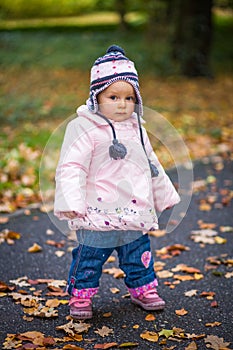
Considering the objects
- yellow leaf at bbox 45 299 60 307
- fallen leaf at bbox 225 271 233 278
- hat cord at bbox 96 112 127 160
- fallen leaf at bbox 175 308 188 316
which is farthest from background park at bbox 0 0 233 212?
hat cord at bbox 96 112 127 160

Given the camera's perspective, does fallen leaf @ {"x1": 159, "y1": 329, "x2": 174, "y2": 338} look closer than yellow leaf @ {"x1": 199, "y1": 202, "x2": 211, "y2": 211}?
Yes

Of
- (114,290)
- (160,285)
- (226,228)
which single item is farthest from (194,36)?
(114,290)

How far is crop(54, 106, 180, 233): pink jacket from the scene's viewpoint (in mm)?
3518

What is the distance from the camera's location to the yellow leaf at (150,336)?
11.4 feet

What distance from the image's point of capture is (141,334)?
356cm

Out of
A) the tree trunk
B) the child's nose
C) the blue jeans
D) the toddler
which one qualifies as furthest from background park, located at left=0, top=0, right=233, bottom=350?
the tree trunk

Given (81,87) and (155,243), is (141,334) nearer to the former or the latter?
(155,243)

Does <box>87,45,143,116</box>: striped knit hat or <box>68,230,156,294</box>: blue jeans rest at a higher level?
<box>87,45,143,116</box>: striped knit hat

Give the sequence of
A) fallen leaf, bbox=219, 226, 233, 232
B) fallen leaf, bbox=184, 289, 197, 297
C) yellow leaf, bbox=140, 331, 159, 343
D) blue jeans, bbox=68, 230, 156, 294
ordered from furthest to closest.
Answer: fallen leaf, bbox=219, 226, 233, 232 → fallen leaf, bbox=184, 289, 197, 297 → blue jeans, bbox=68, 230, 156, 294 → yellow leaf, bbox=140, 331, 159, 343

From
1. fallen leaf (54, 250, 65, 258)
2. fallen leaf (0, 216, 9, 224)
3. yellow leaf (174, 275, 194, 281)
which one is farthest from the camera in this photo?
fallen leaf (0, 216, 9, 224)

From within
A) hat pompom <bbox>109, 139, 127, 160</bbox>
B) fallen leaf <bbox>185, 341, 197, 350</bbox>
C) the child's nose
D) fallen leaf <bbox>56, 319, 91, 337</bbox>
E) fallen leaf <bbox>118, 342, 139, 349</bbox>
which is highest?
the child's nose

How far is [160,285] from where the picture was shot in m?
4.36

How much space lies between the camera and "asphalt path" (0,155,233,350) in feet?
11.8

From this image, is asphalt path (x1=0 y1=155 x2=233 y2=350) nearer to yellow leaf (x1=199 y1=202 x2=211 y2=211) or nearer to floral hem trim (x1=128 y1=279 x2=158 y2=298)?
yellow leaf (x1=199 y1=202 x2=211 y2=211)
